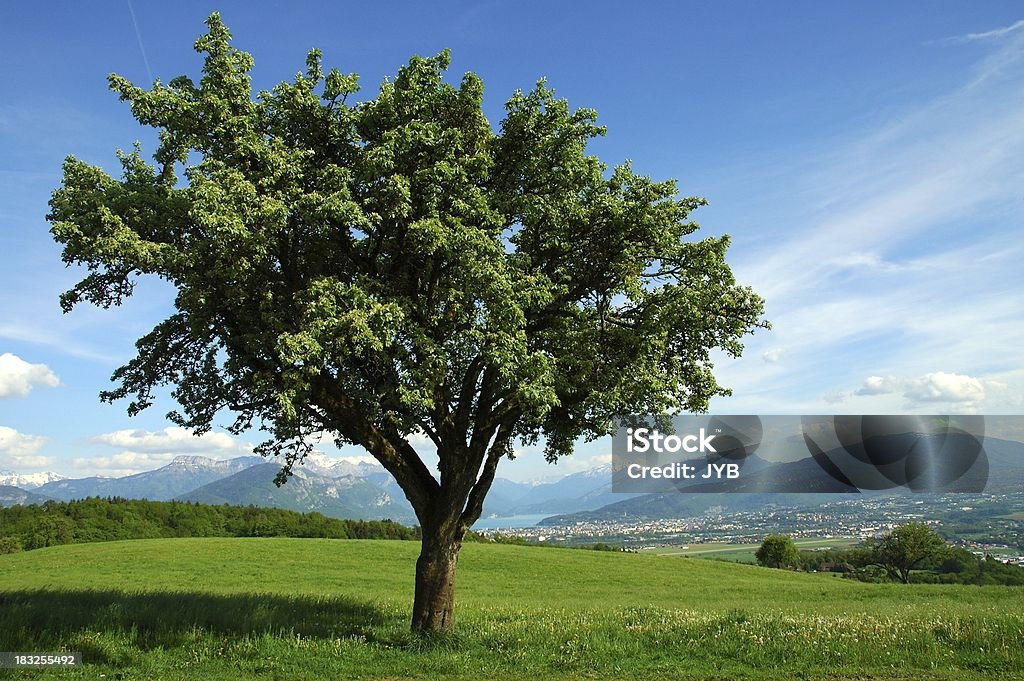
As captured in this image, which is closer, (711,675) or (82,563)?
(711,675)

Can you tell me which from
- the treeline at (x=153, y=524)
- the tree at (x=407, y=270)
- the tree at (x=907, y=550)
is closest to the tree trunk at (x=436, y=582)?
the tree at (x=407, y=270)

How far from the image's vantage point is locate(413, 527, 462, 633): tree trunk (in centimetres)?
1894

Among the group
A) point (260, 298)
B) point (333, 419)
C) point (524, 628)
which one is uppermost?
point (260, 298)

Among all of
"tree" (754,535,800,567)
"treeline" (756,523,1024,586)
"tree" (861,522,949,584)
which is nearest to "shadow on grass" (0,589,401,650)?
"tree" (754,535,800,567)

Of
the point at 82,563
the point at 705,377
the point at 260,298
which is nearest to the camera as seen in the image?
the point at 260,298

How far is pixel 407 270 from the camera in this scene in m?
18.3

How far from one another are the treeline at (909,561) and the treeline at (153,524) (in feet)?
197

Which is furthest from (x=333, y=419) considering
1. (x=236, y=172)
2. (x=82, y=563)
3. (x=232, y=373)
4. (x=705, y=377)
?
(x=82, y=563)

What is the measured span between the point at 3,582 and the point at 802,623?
56.3 meters

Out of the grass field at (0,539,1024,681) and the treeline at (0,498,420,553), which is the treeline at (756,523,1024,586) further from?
the grass field at (0,539,1024,681)

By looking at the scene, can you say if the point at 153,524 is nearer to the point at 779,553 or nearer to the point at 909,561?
the point at 779,553

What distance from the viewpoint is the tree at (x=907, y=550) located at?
100562 mm

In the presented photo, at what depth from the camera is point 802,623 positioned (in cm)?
1919

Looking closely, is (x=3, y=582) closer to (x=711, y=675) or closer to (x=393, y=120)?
(x=393, y=120)
